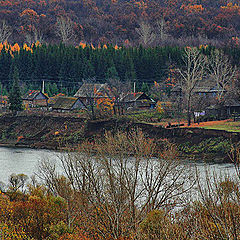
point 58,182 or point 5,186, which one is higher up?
point 58,182

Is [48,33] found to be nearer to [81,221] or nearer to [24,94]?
[24,94]

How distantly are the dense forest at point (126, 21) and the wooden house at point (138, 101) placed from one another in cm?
5973

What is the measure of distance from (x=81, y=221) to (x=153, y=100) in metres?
52.1

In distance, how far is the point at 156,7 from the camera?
18438cm

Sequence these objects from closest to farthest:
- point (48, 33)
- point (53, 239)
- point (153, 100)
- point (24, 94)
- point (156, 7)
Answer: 1. point (53, 239)
2. point (153, 100)
3. point (24, 94)
4. point (48, 33)
5. point (156, 7)

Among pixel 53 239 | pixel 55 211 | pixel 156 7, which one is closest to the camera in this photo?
pixel 53 239

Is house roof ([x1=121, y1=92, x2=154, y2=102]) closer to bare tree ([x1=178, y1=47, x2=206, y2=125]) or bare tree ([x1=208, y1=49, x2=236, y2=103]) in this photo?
bare tree ([x1=178, y1=47, x2=206, y2=125])

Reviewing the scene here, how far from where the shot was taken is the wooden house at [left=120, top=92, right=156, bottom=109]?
71312mm

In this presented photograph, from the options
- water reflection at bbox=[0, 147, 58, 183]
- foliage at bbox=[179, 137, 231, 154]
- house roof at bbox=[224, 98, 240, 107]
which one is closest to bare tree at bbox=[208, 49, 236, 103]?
house roof at bbox=[224, 98, 240, 107]

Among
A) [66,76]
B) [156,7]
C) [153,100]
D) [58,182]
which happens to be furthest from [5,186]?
[156,7]

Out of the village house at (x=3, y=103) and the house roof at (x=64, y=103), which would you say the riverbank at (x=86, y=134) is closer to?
the house roof at (x=64, y=103)

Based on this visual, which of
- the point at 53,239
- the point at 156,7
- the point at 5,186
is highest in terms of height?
the point at 156,7

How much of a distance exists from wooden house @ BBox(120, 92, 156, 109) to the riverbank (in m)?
9.25

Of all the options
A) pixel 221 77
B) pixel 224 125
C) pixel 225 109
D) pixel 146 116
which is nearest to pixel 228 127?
pixel 224 125
